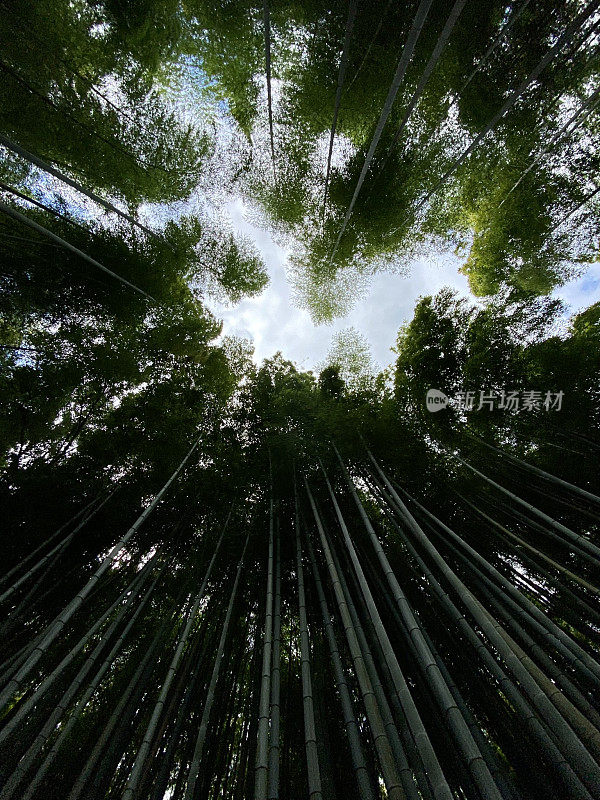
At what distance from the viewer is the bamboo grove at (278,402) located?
2.33 m

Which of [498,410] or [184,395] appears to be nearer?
[498,410]

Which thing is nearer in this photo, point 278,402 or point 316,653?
point 316,653

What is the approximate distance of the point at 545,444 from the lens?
12.8 feet

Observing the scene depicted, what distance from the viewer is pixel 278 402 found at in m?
4.59

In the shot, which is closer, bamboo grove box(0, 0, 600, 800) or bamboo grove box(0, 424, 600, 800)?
bamboo grove box(0, 424, 600, 800)

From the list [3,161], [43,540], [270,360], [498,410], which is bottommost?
[43,540]

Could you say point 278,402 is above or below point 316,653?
above

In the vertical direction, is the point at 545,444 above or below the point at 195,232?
below

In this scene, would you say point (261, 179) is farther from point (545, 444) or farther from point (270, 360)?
point (545, 444)

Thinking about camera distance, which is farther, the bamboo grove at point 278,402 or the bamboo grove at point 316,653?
the bamboo grove at point 278,402

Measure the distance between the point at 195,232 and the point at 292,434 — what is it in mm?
3439

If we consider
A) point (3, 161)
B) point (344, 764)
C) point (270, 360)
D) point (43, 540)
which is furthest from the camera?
point (270, 360)

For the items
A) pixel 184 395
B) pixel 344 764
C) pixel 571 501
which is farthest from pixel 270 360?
pixel 344 764

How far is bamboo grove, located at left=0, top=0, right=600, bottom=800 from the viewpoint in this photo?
7.63 feet
